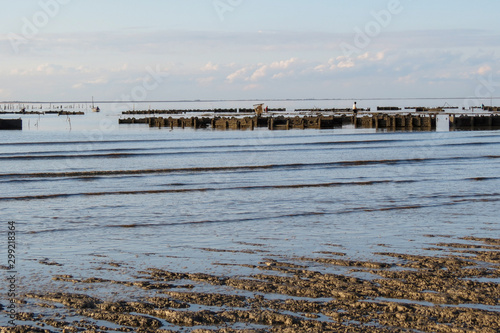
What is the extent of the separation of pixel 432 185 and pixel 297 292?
15.2m

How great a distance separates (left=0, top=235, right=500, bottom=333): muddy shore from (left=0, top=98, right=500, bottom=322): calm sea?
0.61 m

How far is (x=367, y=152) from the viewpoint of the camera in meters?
39.6

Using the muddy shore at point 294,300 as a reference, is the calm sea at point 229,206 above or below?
above

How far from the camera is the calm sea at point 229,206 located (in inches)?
455

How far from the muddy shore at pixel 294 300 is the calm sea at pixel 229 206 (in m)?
0.61

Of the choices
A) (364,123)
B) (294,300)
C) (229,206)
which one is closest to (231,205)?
(229,206)

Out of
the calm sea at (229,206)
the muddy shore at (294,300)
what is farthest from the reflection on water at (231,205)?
the muddy shore at (294,300)

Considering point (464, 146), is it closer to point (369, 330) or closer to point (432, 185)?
point (432, 185)

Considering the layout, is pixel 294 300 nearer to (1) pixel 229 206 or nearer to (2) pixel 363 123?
(1) pixel 229 206

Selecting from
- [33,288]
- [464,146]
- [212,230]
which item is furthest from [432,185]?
[464,146]

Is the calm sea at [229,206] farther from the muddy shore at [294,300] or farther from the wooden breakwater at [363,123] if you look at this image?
the wooden breakwater at [363,123]

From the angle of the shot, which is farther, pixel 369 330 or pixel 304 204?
pixel 304 204

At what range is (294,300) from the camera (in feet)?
27.0

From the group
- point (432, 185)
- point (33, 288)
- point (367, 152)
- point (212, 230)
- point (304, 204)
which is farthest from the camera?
point (367, 152)
